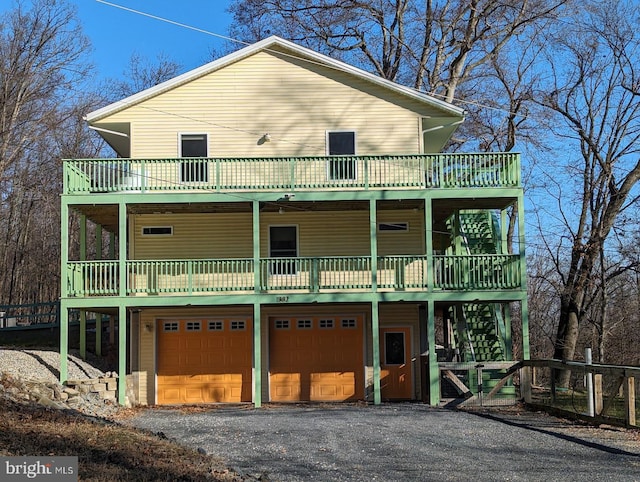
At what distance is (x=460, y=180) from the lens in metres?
22.5

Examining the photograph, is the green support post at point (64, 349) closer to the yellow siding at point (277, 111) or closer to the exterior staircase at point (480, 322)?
the yellow siding at point (277, 111)

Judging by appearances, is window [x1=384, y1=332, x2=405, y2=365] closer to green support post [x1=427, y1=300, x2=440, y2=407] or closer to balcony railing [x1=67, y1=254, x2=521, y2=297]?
balcony railing [x1=67, y1=254, x2=521, y2=297]

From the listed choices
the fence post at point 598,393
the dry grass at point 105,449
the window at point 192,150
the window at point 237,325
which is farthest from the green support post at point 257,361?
the fence post at point 598,393

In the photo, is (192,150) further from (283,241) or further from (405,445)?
(405,445)

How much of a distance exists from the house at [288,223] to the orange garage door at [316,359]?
0.04 m

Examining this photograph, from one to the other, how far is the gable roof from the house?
0.21 feet

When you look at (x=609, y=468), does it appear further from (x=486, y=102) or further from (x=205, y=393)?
(x=486, y=102)

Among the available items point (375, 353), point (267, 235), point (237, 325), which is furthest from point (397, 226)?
point (237, 325)

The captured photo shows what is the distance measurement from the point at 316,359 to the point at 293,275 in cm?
260

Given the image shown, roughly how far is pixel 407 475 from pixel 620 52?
24537mm

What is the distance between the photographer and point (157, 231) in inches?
963

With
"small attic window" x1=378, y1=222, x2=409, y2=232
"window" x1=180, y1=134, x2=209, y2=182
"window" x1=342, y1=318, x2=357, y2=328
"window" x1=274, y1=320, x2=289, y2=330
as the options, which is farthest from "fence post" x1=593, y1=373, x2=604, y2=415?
"window" x1=180, y1=134, x2=209, y2=182

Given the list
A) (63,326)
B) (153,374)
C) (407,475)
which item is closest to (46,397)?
(63,326)

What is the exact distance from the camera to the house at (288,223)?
2248 cm
